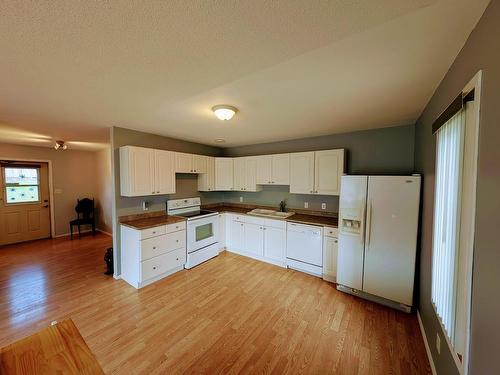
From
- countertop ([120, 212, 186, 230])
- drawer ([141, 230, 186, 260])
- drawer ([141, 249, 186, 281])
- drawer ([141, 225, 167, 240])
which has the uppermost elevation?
countertop ([120, 212, 186, 230])

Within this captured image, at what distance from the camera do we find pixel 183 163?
3.83m

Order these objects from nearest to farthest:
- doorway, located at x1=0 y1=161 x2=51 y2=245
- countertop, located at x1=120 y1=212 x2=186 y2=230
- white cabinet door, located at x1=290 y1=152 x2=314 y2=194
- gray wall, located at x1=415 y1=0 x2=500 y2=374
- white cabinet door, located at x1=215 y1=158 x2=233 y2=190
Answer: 1. gray wall, located at x1=415 y1=0 x2=500 y2=374
2. countertop, located at x1=120 y1=212 x2=186 y2=230
3. white cabinet door, located at x1=290 y1=152 x2=314 y2=194
4. white cabinet door, located at x1=215 y1=158 x2=233 y2=190
5. doorway, located at x1=0 y1=161 x2=51 y2=245

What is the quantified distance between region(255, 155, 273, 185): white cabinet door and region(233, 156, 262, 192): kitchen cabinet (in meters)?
0.08

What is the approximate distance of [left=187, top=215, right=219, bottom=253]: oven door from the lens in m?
3.55

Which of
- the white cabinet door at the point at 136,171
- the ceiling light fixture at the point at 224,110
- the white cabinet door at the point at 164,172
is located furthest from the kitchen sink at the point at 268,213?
the ceiling light fixture at the point at 224,110

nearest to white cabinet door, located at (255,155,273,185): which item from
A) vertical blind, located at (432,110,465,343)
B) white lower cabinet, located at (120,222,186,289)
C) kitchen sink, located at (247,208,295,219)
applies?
kitchen sink, located at (247,208,295,219)

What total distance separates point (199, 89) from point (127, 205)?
8.19 ft

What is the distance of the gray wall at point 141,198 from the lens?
3150 mm

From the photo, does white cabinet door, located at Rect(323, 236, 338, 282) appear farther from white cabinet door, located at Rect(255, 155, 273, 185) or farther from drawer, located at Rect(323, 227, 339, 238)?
white cabinet door, located at Rect(255, 155, 273, 185)

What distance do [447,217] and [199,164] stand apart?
12.4 feet

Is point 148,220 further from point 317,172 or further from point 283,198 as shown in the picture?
point 317,172

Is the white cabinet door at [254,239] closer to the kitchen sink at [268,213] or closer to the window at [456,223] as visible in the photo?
the kitchen sink at [268,213]

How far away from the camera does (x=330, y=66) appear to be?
1448 mm

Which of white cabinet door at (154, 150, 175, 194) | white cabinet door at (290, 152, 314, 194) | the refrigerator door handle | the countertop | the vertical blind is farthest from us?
white cabinet door at (290, 152, 314, 194)
